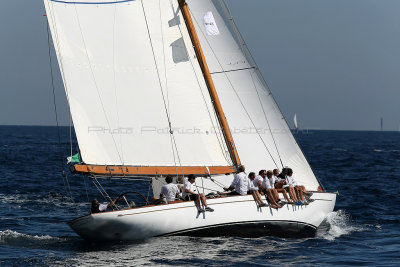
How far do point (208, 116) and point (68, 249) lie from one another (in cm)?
720

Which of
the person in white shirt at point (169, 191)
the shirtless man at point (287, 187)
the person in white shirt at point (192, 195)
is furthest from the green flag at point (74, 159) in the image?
the shirtless man at point (287, 187)

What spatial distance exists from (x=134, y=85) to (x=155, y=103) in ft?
3.23

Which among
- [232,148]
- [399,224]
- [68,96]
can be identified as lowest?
[399,224]

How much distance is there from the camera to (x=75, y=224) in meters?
22.8

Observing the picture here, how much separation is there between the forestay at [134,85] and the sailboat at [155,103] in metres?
0.04

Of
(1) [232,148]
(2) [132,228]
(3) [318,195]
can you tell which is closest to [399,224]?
(3) [318,195]

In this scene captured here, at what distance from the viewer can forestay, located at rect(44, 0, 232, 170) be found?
81.0 feet

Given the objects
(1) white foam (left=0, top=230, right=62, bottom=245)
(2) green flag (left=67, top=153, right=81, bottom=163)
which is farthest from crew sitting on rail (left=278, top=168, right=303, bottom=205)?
(1) white foam (left=0, top=230, right=62, bottom=245)

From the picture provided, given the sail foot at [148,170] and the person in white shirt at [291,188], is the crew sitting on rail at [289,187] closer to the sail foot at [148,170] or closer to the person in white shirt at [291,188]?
the person in white shirt at [291,188]

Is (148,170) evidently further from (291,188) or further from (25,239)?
(291,188)

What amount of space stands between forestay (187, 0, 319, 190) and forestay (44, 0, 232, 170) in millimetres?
1730

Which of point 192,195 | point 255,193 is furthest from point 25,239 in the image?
point 255,193

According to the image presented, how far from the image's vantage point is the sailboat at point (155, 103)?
2447 cm

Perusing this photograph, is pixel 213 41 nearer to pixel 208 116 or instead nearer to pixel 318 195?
pixel 208 116
